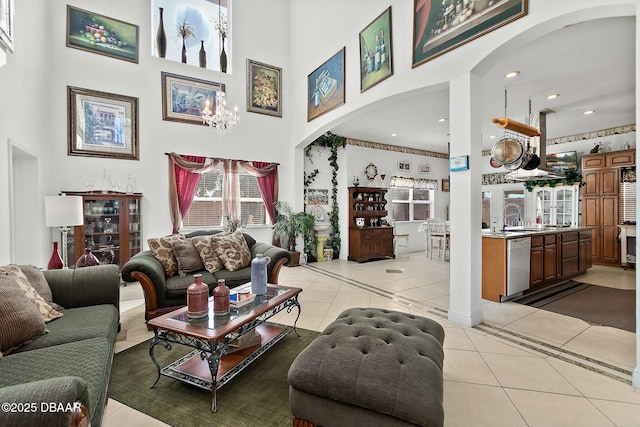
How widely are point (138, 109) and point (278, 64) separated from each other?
3.15m

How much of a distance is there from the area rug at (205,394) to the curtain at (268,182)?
418 cm

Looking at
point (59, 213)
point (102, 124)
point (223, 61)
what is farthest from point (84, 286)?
point (223, 61)

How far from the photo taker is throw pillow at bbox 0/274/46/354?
161 centimetres

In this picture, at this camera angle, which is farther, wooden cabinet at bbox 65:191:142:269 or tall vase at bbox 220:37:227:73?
tall vase at bbox 220:37:227:73

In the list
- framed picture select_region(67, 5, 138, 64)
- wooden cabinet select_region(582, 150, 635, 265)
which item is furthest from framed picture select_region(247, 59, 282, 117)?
wooden cabinet select_region(582, 150, 635, 265)

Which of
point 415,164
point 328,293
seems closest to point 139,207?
point 328,293

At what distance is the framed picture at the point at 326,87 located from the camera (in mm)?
4887

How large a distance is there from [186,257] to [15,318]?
181cm

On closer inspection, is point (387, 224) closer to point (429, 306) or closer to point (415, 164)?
point (415, 164)

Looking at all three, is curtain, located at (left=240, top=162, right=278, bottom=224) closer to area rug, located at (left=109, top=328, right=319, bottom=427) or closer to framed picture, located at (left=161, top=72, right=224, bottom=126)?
framed picture, located at (left=161, top=72, right=224, bottom=126)

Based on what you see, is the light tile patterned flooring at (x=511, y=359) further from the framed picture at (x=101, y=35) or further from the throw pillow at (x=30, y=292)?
the framed picture at (x=101, y=35)

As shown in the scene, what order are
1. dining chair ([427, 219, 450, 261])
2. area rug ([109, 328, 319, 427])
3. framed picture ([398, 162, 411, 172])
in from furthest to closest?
framed picture ([398, 162, 411, 172]), dining chair ([427, 219, 450, 261]), area rug ([109, 328, 319, 427])

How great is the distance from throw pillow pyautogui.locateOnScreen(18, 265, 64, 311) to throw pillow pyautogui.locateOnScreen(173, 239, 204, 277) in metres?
1.21

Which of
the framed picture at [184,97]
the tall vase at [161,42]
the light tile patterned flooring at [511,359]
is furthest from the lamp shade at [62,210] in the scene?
the tall vase at [161,42]
